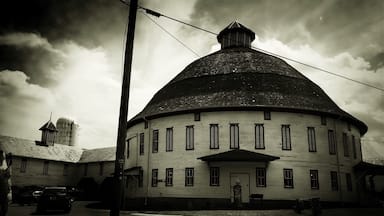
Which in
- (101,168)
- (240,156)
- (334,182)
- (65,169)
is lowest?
(334,182)

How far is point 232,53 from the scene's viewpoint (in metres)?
35.2

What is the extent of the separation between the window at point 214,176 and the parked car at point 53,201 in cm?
1057

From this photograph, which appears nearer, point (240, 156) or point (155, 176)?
point (240, 156)

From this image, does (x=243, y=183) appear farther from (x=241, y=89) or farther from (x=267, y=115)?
(x=241, y=89)

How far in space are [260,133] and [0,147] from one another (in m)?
22.9

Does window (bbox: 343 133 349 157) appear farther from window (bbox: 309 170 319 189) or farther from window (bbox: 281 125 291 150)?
window (bbox: 281 125 291 150)

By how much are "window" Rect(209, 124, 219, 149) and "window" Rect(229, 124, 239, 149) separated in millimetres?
1108

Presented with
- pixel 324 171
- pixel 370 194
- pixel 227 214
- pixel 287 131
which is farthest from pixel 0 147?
pixel 370 194

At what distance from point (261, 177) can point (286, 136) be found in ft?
12.7

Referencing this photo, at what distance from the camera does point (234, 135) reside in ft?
90.4

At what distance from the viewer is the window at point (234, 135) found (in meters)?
27.3

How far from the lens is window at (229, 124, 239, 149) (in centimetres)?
2730

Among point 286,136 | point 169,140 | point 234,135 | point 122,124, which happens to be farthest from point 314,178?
point 122,124

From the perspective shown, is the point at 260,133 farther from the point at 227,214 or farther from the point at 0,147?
the point at 0,147
